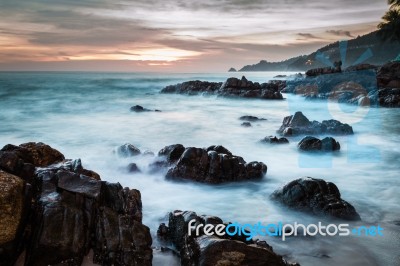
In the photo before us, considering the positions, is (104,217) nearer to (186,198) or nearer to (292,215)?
(186,198)

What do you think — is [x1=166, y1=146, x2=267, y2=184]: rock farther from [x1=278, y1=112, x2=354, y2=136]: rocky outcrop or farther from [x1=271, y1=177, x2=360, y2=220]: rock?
[x1=278, y1=112, x2=354, y2=136]: rocky outcrop

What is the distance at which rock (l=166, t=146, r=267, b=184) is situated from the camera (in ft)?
25.8

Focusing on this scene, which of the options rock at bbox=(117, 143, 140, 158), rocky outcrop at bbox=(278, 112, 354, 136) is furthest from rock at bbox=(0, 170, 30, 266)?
rocky outcrop at bbox=(278, 112, 354, 136)

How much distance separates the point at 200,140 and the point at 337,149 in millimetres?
5479

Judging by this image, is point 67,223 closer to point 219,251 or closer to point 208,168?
point 219,251

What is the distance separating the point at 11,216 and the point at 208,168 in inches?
187

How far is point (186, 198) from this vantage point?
7.17 metres

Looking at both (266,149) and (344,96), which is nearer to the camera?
(266,149)

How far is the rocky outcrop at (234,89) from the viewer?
32750 mm

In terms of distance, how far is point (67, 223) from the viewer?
407 cm

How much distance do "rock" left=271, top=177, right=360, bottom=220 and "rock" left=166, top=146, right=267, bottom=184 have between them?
1575 mm

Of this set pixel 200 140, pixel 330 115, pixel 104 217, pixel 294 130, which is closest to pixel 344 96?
pixel 330 115

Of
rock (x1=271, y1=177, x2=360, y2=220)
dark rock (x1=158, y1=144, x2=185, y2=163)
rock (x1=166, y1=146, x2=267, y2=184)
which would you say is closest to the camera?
rock (x1=271, y1=177, x2=360, y2=220)

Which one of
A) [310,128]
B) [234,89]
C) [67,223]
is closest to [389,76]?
[234,89]
